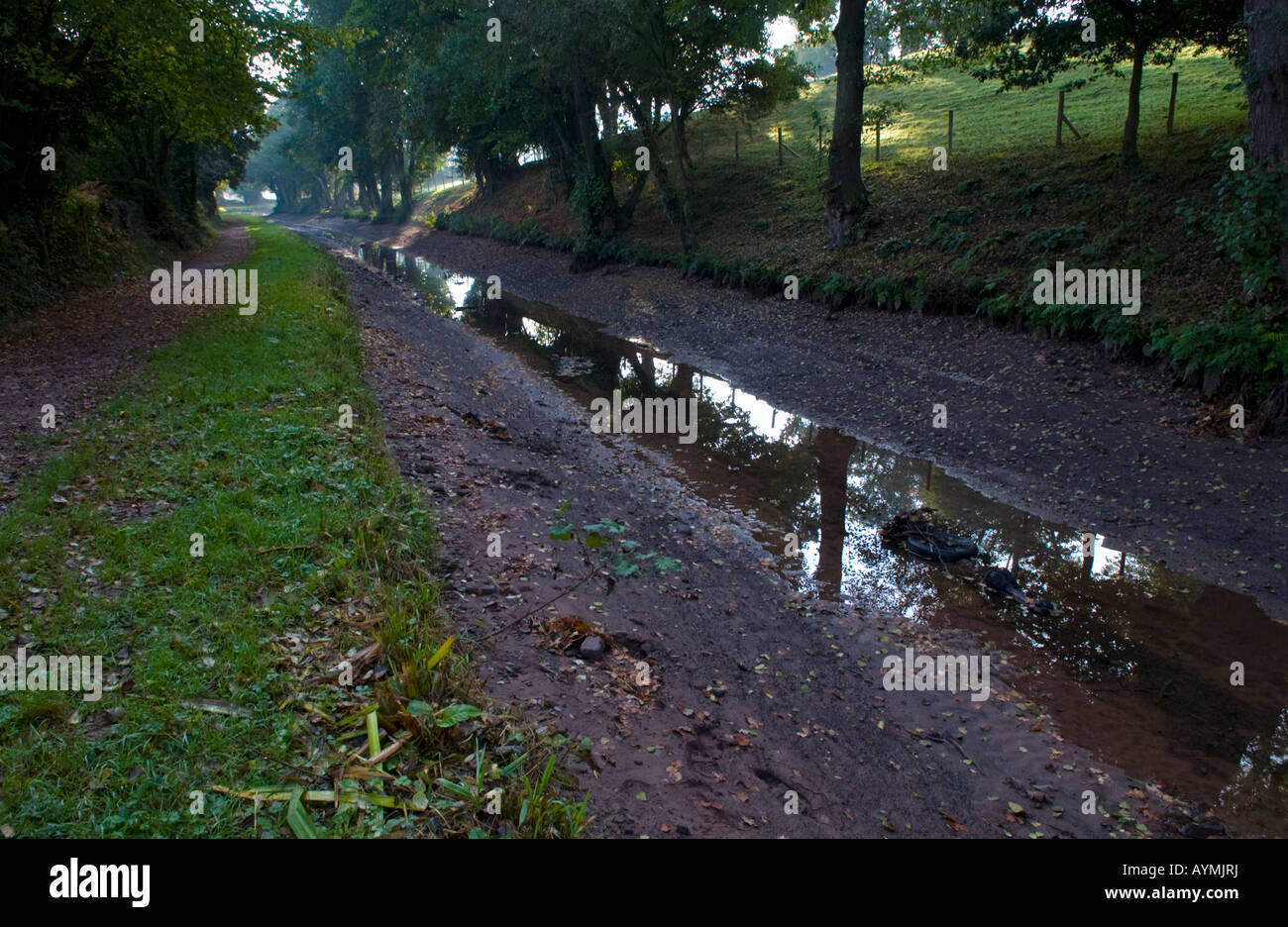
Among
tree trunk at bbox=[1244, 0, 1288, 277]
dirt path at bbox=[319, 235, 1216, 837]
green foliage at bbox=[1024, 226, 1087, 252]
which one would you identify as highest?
tree trunk at bbox=[1244, 0, 1288, 277]

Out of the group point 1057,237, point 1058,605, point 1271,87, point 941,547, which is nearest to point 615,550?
point 941,547

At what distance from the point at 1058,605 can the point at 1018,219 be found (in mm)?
12793

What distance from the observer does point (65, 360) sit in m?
13.1

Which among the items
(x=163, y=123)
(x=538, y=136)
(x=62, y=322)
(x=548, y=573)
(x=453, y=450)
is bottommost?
(x=548, y=573)

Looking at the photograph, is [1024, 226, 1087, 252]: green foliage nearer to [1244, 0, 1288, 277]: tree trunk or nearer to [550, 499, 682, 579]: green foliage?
[1244, 0, 1288, 277]: tree trunk

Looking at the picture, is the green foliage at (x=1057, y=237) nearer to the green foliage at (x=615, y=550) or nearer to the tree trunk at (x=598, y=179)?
the green foliage at (x=615, y=550)

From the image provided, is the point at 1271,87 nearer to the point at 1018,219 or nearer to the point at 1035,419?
the point at 1035,419

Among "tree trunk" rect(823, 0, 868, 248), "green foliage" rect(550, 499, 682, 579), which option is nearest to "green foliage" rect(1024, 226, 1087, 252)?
"tree trunk" rect(823, 0, 868, 248)

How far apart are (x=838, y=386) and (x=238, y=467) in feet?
37.1

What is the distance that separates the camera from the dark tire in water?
927 cm

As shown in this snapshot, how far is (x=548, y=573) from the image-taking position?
26.0 ft

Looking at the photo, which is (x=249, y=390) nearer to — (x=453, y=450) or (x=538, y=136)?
(x=453, y=450)

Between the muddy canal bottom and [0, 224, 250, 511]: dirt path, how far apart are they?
8.46 m

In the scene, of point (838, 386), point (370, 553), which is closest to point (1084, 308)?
point (838, 386)
